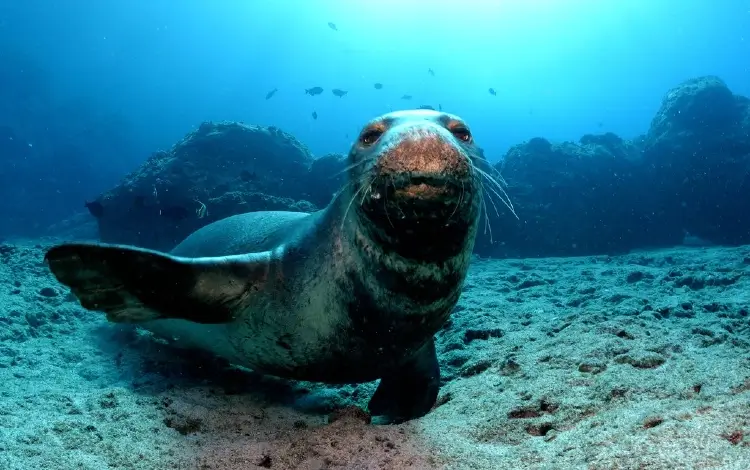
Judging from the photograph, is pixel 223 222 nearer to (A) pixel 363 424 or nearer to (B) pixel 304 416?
(B) pixel 304 416

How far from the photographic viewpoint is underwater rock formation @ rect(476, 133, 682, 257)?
43.3 feet

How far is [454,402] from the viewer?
305 cm

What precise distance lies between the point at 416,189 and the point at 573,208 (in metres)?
12.9

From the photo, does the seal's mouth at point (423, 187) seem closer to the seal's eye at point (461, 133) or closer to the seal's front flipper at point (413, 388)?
the seal's eye at point (461, 133)

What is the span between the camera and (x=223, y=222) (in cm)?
455

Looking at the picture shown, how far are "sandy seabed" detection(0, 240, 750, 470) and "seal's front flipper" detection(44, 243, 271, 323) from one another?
2.25 feet

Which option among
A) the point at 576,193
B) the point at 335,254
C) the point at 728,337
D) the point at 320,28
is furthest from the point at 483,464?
the point at 320,28

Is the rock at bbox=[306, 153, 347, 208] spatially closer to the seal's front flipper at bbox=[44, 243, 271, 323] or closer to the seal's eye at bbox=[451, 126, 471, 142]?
the seal's front flipper at bbox=[44, 243, 271, 323]

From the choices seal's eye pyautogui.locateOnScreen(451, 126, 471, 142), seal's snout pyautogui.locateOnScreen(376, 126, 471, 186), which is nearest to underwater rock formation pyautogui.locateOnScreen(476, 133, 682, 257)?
seal's eye pyautogui.locateOnScreen(451, 126, 471, 142)

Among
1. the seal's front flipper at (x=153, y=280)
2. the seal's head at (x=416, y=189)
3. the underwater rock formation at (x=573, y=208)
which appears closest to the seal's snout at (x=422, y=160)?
the seal's head at (x=416, y=189)

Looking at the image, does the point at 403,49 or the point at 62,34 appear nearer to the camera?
the point at 62,34

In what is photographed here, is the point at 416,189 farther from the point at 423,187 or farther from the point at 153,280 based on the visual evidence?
the point at 153,280

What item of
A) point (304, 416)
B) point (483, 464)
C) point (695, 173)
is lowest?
point (304, 416)

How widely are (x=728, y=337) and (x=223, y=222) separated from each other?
4.52 meters
